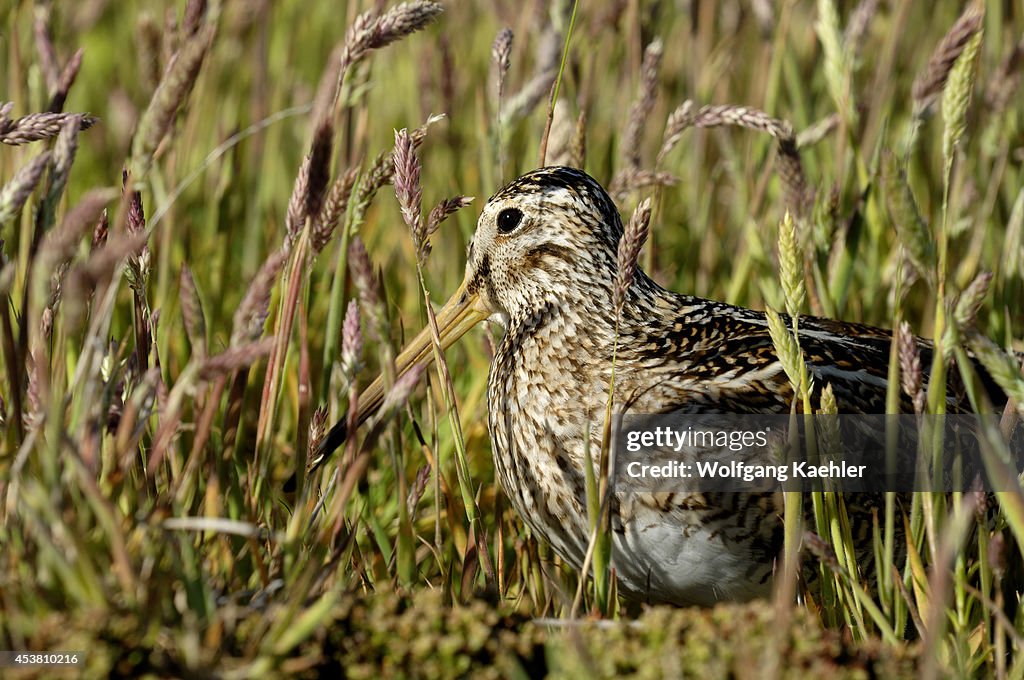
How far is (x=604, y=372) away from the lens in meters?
2.74

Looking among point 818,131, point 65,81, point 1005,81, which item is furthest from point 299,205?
point 1005,81

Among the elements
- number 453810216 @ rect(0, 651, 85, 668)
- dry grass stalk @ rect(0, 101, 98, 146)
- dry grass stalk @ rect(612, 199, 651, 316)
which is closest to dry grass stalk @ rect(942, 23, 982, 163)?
dry grass stalk @ rect(612, 199, 651, 316)

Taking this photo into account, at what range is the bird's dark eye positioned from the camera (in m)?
2.92

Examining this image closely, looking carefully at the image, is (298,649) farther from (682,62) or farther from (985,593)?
(682,62)

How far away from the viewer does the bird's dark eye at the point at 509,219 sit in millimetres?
2918

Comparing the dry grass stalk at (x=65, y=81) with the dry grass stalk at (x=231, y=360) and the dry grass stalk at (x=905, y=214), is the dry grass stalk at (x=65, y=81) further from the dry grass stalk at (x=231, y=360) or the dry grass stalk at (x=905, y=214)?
the dry grass stalk at (x=905, y=214)

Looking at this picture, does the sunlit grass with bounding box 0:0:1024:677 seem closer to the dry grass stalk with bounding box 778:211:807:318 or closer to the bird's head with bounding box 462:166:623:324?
the dry grass stalk with bounding box 778:211:807:318

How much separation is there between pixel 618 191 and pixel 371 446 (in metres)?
1.42

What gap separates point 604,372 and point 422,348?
442mm

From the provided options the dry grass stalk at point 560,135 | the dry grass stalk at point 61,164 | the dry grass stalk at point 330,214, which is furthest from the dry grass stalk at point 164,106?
the dry grass stalk at point 560,135

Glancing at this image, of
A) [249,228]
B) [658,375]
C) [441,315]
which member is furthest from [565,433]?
[249,228]

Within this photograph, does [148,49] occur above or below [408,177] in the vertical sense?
above

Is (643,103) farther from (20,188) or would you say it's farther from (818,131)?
(20,188)

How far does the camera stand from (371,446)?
75.8 inches
